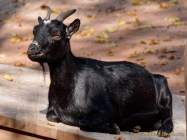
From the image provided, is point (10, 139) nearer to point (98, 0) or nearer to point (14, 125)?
point (14, 125)

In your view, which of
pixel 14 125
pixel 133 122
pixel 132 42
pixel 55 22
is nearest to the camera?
pixel 55 22

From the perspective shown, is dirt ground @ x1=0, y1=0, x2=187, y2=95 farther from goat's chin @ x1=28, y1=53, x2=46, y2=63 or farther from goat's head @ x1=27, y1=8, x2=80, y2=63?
goat's chin @ x1=28, y1=53, x2=46, y2=63

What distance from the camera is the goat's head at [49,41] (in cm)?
386

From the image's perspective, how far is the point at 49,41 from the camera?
3893 millimetres

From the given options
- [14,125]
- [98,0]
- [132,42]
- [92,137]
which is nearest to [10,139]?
[14,125]

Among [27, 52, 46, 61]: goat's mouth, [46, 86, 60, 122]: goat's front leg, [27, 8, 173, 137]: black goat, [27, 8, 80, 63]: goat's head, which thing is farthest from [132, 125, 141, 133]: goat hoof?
[27, 52, 46, 61]: goat's mouth

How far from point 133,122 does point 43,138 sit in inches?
28.6

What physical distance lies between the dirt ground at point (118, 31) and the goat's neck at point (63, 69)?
267 centimetres

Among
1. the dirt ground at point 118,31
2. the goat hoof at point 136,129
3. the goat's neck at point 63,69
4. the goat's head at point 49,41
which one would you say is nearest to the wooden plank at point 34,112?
the goat hoof at point 136,129

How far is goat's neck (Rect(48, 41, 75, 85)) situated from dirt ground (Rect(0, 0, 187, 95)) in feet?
8.78

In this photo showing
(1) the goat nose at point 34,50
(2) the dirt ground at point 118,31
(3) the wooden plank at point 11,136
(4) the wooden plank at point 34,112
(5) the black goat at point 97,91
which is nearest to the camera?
(1) the goat nose at point 34,50

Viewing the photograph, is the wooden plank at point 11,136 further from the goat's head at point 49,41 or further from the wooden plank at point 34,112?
the goat's head at point 49,41

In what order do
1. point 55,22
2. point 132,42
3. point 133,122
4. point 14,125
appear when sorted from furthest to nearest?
point 132,42, point 14,125, point 133,122, point 55,22

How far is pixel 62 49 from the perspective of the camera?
3969 millimetres
